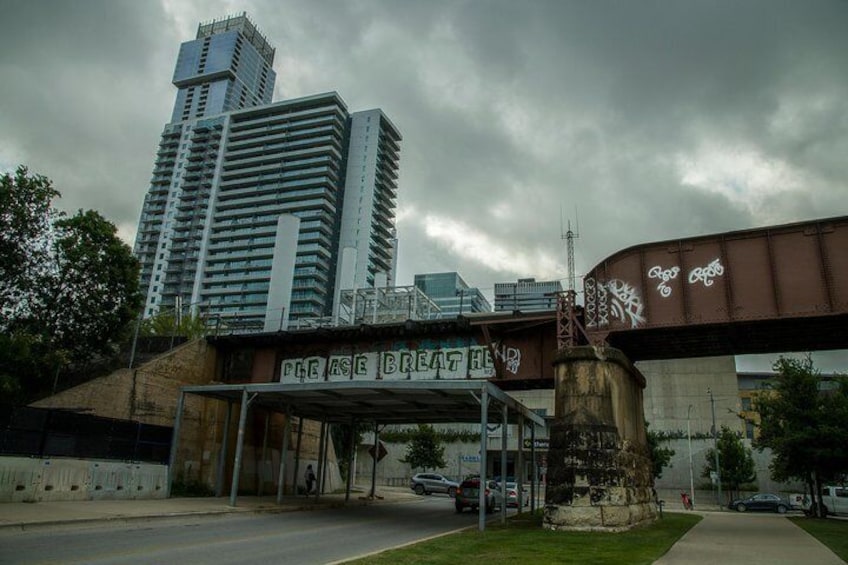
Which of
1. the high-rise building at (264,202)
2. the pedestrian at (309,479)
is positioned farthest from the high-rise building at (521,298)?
the high-rise building at (264,202)

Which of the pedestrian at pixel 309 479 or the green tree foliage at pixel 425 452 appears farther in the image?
the green tree foliage at pixel 425 452

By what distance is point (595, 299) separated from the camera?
21484 millimetres

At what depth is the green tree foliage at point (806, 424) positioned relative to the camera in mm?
28641

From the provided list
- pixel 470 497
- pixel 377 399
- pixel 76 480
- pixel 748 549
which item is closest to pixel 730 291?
pixel 748 549

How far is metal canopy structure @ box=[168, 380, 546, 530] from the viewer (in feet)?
62.7

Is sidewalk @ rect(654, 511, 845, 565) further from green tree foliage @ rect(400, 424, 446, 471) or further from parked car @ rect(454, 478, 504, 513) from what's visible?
green tree foliage @ rect(400, 424, 446, 471)

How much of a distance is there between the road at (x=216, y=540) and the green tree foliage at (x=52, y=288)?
448 inches

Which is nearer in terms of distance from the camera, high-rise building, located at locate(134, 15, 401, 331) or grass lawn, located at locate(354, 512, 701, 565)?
grass lawn, located at locate(354, 512, 701, 565)

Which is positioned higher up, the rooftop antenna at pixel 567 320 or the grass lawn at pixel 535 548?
the rooftop antenna at pixel 567 320

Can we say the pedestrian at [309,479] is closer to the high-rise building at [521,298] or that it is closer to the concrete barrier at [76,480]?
the concrete barrier at [76,480]

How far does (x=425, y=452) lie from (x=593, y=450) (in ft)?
142

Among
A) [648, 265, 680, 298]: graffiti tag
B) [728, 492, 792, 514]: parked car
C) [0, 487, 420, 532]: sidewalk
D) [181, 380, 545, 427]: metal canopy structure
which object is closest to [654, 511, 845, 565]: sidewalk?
[181, 380, 545, 427]: metal canopy structure

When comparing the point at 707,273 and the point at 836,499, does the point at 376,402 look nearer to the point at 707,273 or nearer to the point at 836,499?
the point at 707,273

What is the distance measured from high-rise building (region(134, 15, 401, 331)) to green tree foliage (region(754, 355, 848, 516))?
10695 cm
